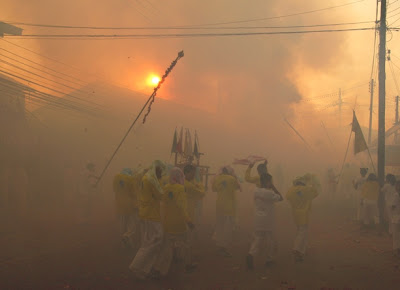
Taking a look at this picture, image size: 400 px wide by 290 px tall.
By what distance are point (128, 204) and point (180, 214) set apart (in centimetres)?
216

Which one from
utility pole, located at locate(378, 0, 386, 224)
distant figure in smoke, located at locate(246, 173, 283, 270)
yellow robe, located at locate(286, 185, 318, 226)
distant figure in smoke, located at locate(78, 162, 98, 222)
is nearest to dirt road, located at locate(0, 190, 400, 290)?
distant figure in smoke, located at locate(246, 173, 283, 270)

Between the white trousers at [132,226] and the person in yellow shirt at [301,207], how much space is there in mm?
3358

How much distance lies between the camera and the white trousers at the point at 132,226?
7.77 m

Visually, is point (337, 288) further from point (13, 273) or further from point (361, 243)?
point (13, 273)

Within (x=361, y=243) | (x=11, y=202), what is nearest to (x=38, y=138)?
(x=11, y=202)

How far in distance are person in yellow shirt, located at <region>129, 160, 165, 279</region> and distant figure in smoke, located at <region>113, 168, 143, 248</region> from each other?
1880mm

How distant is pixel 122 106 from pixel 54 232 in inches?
778

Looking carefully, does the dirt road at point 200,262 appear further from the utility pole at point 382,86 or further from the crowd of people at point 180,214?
the utility pole at point 382,86

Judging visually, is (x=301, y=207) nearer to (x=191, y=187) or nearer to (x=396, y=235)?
(x=191, y=187)

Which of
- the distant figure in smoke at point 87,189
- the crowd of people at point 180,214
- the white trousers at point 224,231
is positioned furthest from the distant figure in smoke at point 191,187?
the distant figure in smoke at point 87,189

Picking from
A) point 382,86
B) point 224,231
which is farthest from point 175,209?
point 382,86

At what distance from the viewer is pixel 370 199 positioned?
10.6 metres

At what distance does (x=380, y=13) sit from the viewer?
37.8 ft

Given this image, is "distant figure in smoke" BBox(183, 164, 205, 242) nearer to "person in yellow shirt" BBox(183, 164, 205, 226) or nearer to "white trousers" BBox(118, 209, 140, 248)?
"person in yellow shirt" BBox(183, 164, 205, 226)
